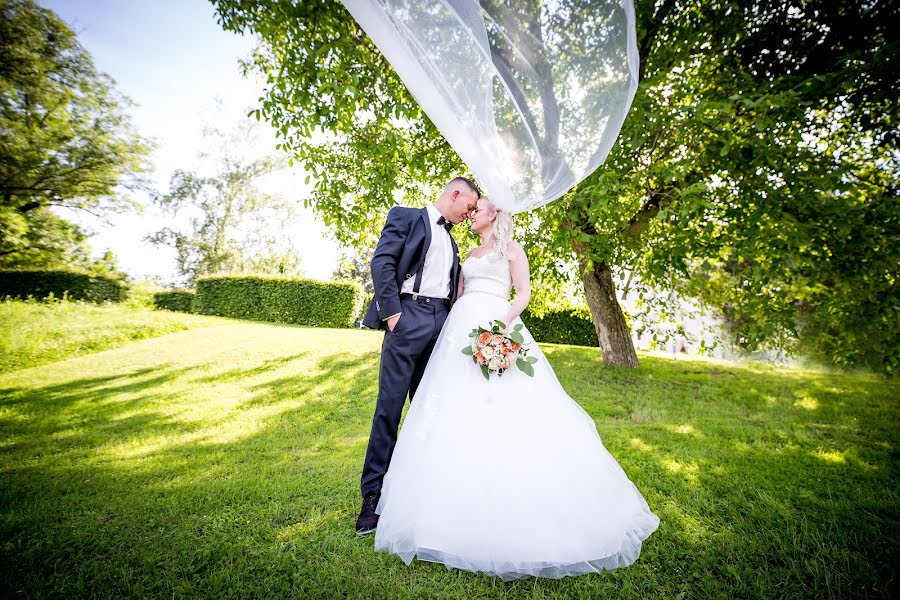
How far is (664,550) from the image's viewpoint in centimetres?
242

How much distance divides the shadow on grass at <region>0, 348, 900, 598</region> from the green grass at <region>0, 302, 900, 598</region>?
2 centimetres

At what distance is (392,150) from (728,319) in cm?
1206

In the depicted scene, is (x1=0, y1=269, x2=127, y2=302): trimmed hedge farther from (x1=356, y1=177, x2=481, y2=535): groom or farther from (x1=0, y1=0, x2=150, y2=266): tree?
(x1=356, y1=177, x2=481, y2=535): groom

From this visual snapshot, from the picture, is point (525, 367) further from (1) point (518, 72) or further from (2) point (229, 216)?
(2) point (229, 216)

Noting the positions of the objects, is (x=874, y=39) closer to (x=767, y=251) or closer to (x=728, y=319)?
(x=767, y=251)

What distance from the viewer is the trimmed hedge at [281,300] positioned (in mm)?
18312

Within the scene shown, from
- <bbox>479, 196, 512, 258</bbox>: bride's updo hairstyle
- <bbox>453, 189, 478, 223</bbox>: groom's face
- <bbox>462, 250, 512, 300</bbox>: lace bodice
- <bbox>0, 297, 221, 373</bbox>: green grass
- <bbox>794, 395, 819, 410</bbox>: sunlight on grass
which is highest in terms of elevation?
<bbox>453, 189, 478, 223</bbox>: groom's face

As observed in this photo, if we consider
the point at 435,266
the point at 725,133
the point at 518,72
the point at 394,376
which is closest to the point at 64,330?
the point at 394,376

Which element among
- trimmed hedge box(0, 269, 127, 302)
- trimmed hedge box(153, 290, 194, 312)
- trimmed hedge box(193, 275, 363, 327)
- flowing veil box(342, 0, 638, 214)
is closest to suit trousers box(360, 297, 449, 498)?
flowing veil box(342, 0, 638, 214)

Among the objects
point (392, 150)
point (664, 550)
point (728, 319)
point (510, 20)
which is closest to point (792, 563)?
point (664, 550)

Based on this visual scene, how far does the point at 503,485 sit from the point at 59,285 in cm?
2405

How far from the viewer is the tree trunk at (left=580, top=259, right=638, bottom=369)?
8.72 meters

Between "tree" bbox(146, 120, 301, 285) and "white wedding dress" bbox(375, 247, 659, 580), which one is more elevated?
"tree" bbox(146, 120, 301, 285)

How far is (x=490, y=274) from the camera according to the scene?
119 inches
